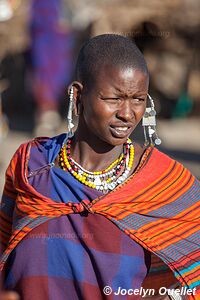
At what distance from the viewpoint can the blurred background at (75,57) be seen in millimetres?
10787

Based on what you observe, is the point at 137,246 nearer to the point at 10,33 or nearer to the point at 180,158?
the point at 180,158

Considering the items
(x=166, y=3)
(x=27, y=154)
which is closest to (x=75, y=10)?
(x=166, y=3)

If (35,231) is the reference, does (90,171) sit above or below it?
above

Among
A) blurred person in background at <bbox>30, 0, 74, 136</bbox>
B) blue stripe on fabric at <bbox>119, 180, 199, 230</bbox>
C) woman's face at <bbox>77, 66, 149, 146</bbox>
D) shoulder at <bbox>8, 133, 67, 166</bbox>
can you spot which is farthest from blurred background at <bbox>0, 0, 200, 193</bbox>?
woman's face at <bbox>77, 66, 149, 146</bbox>

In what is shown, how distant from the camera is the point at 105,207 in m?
2.86

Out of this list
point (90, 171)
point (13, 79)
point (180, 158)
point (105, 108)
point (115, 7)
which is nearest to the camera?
point (105, 108)

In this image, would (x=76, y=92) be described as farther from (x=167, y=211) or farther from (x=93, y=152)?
(x=167, y=211)

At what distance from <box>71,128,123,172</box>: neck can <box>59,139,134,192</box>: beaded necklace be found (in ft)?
0.07

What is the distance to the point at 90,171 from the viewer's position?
9.90 feet

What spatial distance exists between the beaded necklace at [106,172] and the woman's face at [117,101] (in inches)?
6.7

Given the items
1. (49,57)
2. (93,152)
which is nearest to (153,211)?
(93,152)

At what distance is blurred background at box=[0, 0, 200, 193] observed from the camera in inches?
425

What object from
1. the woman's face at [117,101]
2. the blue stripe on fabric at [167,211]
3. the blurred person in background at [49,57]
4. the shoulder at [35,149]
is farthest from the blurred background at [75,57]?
the woman's face at [117,101]

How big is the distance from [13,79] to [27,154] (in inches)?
418
